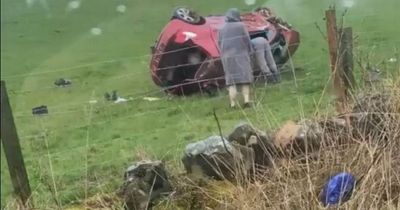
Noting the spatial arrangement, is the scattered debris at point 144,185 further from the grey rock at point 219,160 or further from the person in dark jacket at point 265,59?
the person in dark jacket at point 265,59

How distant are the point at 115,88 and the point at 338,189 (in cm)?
251

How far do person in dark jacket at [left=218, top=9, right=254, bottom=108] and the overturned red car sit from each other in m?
0.07

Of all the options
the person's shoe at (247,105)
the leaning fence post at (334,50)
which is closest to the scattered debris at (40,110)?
the person's shoe at (247,105)

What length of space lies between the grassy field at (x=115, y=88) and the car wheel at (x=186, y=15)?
0.10 metres

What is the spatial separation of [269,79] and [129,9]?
68.1 inches

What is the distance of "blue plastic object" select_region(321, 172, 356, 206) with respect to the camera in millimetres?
3529

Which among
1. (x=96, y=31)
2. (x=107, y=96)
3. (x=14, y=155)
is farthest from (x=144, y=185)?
(x=107, y=96)

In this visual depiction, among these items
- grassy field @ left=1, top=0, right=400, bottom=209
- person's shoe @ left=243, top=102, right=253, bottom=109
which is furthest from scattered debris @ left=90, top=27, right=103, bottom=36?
person's shoe @ left=243, top=102, right=253, bottom=109

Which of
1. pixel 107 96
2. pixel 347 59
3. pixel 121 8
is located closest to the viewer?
pixel 121 8

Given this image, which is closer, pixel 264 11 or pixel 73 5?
pixel 73 5

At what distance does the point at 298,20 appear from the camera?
6.41m

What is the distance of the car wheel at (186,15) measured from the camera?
5.55 metres

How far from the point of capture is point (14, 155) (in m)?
3.53

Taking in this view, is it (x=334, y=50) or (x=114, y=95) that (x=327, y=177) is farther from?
(x=114, y=95)
